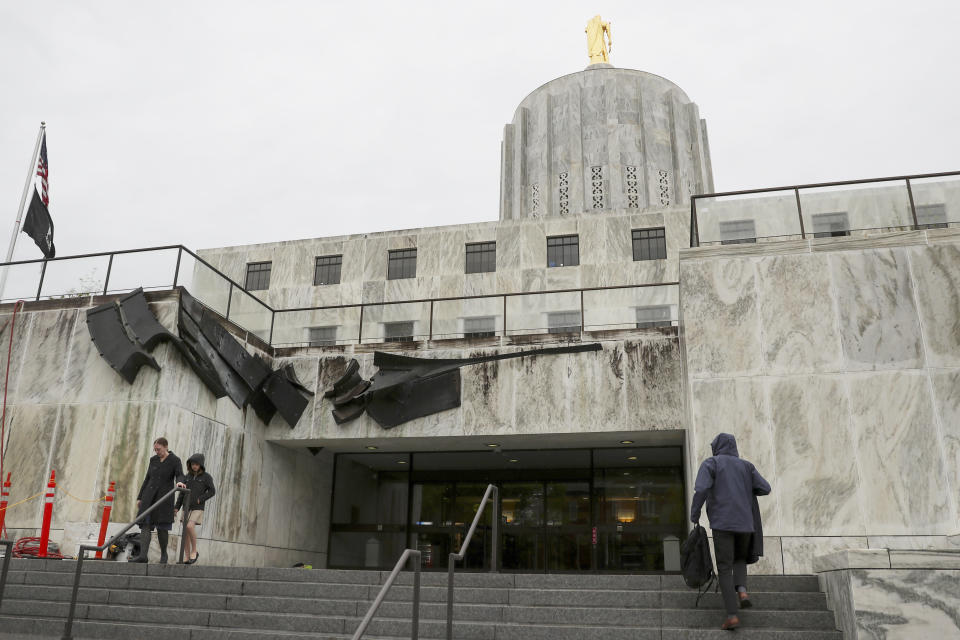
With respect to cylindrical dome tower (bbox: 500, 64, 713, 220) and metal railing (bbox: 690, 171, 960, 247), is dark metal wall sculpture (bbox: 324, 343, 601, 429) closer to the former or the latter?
metal railing (bbox: 690, 171, 960, 247)

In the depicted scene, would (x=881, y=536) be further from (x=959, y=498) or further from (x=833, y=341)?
(x=833, y=341)

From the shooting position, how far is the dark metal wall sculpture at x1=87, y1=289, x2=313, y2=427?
43.9 feet

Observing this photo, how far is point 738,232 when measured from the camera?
12.6 meters

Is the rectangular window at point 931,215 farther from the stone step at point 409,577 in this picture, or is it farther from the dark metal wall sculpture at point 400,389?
the dark metal wall sculpture at point 400,389

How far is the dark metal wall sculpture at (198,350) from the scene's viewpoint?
13.4 m

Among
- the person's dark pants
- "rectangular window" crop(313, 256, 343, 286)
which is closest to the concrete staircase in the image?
the person's dark pants

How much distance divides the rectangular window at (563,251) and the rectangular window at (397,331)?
9791 millimetres

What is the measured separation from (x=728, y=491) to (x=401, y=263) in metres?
20.2

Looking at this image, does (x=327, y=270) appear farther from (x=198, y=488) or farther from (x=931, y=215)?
(x=931, y=215)

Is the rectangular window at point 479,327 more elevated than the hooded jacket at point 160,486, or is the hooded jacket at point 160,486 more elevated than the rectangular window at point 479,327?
the rectangular window at point 479,327

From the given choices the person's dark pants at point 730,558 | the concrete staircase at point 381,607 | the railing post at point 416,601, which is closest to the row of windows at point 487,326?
the concrete staircase at point 381,607

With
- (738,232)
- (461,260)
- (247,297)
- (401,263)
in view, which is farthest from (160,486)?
(401,263)

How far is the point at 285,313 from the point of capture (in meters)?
17.0

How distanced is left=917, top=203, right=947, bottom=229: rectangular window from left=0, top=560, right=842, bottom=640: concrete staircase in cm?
642
